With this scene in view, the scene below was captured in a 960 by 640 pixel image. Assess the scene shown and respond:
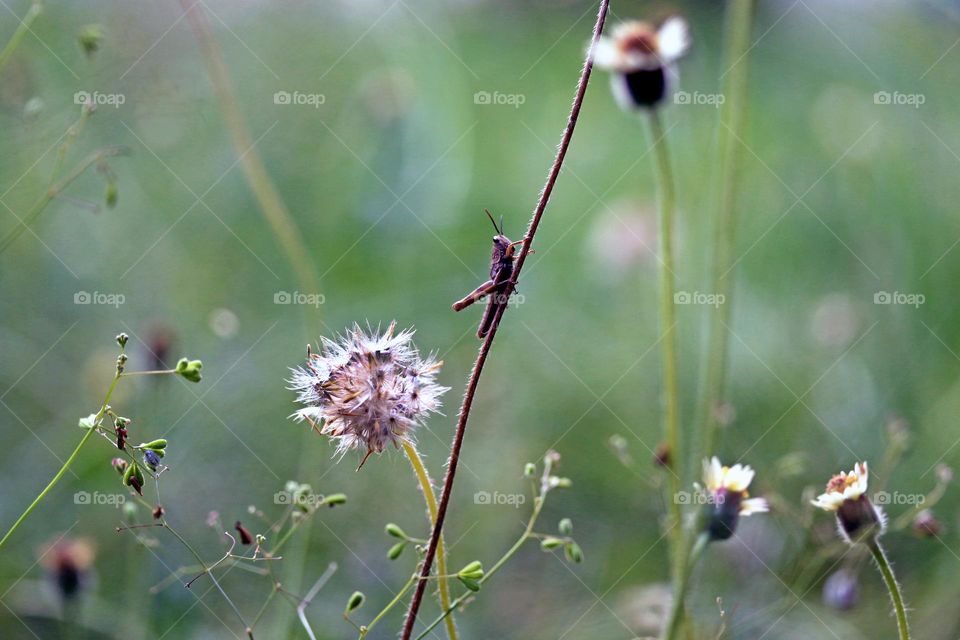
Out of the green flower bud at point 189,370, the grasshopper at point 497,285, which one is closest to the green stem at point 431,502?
the grasshopper at point 497,285

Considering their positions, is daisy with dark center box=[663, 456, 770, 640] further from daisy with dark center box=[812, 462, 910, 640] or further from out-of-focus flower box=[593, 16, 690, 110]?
out-of-focus flower box=[593, 16, 690, 110]

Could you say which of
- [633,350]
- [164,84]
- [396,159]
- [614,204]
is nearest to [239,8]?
[164,84]

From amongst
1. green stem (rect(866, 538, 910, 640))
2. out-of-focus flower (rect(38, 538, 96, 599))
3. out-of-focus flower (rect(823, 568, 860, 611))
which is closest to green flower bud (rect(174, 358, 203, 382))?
green stem (rect(866, 538, 910, 640))

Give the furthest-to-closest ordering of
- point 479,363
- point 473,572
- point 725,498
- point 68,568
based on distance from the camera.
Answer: point 68,568 → point 725,498 → point 473,572 → point 479,363

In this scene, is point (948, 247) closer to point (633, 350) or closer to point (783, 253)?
point (783, 253)

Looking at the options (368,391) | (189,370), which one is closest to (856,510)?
(368,391)

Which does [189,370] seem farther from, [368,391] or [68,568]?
[68,568]
